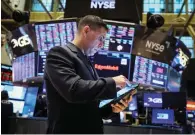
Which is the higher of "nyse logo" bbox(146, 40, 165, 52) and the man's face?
the man's face

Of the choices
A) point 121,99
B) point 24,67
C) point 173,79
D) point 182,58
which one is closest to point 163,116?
point 173,79

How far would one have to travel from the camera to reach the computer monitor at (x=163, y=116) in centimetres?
676

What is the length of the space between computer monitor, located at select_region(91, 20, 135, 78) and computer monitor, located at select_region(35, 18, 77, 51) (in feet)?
1.44

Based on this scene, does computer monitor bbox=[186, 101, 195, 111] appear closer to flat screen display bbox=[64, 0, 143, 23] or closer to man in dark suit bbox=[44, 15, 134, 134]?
flat screen display bbox=[64, 0, 143, 23]

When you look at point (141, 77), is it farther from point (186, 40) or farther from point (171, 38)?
point (186, 40)

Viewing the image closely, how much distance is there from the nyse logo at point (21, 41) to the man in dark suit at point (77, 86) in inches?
117

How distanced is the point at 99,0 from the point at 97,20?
3.00 metres

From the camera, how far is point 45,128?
17.1 ft

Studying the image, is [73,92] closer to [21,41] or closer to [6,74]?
[21,41]

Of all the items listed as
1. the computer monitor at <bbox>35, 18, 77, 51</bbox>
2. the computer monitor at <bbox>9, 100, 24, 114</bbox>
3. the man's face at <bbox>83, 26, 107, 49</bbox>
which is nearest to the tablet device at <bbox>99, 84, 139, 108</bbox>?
the man's face at <bbox>83, 26, 107, 49</bbox>

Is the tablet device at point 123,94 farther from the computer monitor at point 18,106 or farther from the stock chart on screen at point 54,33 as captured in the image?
the computer monitor at point 18,106

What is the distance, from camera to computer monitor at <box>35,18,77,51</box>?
176 inches

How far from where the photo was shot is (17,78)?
4.92m

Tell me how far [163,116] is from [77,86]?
18.2ft
